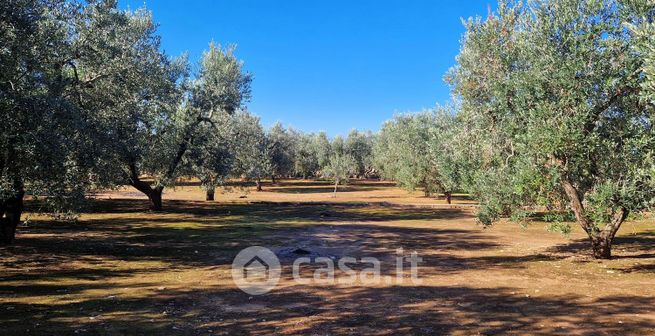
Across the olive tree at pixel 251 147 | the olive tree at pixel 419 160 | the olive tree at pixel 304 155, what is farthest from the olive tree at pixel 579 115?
the olive tree at pixel 304 155

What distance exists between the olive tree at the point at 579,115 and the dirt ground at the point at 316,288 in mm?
3060

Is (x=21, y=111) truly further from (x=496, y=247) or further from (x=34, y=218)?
(x=496, y=247)

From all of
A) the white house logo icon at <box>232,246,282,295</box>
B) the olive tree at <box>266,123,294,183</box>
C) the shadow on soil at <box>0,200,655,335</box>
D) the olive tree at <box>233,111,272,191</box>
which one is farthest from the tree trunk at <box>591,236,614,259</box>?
the olive tree at <box>266,123,294,183</box>

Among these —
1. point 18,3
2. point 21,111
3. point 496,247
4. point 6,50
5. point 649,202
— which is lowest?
point 496,247

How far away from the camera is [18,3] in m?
14.7

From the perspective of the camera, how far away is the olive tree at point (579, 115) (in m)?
15.0

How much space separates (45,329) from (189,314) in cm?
313

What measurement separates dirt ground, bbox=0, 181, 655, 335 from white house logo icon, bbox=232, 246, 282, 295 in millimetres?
393

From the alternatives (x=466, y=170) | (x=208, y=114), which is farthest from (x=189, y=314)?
(x=208, y=114)

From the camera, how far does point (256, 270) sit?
17062mm

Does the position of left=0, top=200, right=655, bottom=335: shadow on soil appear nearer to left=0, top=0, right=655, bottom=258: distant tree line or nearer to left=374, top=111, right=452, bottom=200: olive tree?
left=0, top=0, right=655, bottom=258: distant tree line

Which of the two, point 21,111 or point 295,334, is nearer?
point 295,334
